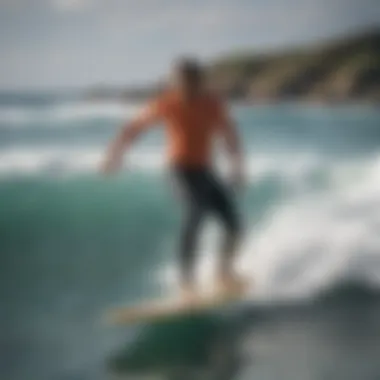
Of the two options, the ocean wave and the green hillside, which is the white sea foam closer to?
the green hillside

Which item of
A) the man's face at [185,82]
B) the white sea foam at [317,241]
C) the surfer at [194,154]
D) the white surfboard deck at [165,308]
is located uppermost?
the man's face at [185,82]

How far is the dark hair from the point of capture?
1.42 meters

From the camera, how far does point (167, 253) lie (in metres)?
1.41

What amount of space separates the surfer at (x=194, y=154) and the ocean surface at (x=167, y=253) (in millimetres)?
21

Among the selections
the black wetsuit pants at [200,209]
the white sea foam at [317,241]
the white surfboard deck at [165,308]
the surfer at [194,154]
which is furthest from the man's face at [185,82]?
the white surfboard deck at [165,308]

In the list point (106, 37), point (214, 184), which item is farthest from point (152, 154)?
point (106, 37)

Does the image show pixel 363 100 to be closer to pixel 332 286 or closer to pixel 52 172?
pixel 332 286

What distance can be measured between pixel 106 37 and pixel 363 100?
0.52 meters

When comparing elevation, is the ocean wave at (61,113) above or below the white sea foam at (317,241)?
above

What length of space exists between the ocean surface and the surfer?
0.07 ft

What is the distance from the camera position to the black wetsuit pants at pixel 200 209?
55.1 inches

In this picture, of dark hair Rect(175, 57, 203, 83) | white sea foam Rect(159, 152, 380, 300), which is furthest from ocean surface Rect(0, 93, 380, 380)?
dark hair Rect(175, 57, 203, 83)

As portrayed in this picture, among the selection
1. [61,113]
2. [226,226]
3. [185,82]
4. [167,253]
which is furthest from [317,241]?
[61,113]

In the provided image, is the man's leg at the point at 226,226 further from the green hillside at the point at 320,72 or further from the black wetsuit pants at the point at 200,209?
the green hillside at the point at 320,72
